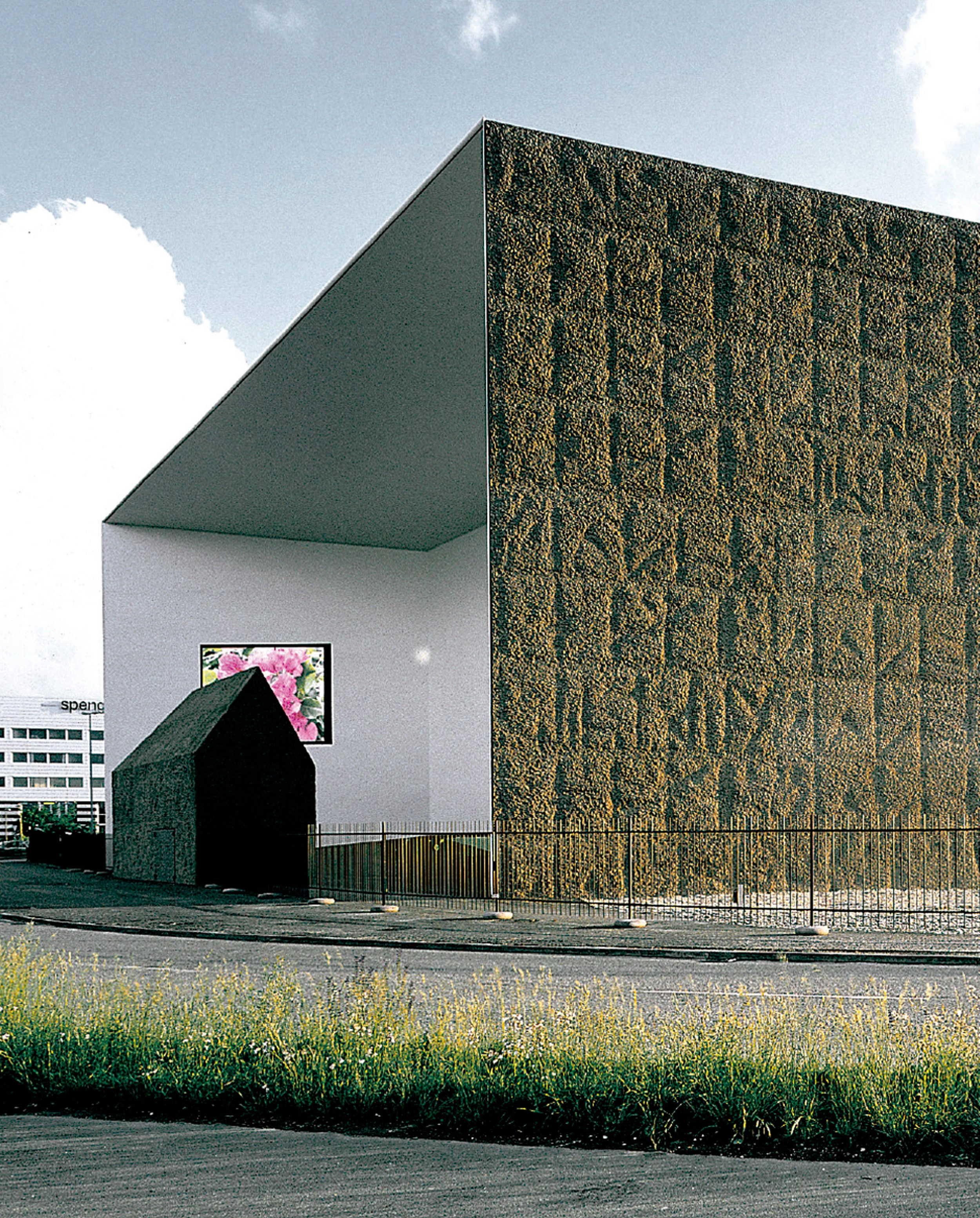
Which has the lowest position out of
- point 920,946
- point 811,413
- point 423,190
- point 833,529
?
point 920,946

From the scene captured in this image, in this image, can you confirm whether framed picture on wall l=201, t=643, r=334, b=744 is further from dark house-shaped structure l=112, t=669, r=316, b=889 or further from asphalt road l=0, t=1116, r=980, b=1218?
asphalt road l=0, t=1116, r=980, b=1218

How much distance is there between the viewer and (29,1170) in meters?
5.96

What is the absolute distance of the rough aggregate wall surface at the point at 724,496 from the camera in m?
24.8

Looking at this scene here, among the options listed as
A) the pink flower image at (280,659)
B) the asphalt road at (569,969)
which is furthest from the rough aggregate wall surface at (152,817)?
the pink flower image at (280,659)

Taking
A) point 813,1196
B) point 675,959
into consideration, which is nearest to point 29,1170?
point 813,1196

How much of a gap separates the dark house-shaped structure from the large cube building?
4.35 m

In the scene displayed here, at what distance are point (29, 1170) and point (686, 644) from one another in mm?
20986

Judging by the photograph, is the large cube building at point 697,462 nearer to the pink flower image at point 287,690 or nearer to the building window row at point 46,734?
the pink flower image at point 287,690

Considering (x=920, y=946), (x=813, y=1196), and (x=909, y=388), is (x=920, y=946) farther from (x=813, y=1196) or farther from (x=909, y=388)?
(x=909, y=388)

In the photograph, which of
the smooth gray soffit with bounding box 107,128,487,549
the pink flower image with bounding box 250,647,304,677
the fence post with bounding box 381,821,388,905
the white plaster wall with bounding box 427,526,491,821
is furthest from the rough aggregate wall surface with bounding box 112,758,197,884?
the white plaster wall with bounding box 427,526,491,821

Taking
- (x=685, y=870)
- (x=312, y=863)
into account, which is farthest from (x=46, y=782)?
(x=685, y=870)

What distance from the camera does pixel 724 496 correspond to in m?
26.5

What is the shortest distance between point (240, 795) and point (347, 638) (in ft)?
74.3

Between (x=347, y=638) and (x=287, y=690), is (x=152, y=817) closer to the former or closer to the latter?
(x=287, y=690)
